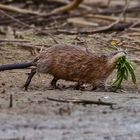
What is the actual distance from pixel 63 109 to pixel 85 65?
1.26 m

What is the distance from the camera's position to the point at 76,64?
801 cm

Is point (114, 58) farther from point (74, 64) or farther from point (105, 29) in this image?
point (105, 29)

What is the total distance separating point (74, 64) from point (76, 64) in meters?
0.02

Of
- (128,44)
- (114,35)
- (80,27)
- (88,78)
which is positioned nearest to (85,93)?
(88,78)

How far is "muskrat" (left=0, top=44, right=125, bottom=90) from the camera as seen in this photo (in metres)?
7.94

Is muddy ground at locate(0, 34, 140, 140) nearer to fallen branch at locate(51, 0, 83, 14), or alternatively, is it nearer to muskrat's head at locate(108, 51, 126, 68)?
muskrat's head at locate(108, 51, 126, 68)

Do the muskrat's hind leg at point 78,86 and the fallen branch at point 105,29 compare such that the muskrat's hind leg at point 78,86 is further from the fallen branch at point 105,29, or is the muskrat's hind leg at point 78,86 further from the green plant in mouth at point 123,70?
the fallen branch at point 105,29

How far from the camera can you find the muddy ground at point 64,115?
6.19 metres

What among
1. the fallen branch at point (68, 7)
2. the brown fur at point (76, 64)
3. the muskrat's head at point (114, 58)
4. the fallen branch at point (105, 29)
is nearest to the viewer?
the brown fur at point (76, 64)

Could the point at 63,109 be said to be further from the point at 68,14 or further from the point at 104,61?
the point at 68,14

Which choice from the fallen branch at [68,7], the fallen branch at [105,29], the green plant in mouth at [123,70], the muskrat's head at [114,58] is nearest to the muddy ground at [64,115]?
the green plant in mouth at [123,70]

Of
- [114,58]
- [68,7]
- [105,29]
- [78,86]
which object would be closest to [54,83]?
[78,86]

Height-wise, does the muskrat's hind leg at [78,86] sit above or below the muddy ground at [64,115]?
below

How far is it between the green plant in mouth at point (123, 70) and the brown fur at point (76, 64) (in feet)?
0.21
